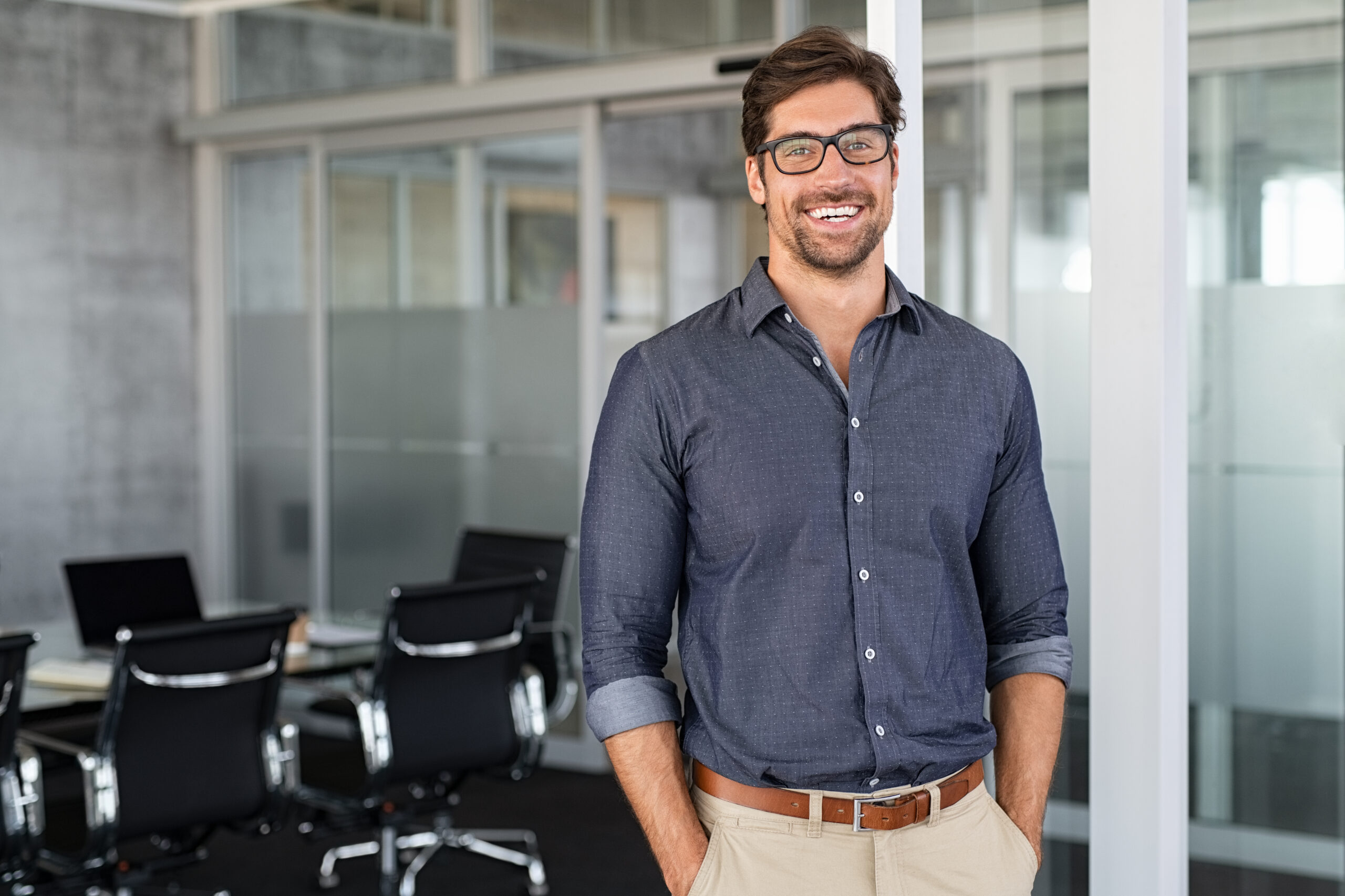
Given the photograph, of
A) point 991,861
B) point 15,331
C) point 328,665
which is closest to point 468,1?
point 15,331

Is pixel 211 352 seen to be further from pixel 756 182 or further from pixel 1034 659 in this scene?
pixel 1034 659

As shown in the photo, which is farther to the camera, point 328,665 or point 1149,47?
point 328,665

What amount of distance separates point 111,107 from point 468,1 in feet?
6.54

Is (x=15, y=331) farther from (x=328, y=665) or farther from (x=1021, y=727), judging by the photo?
(x=1021, y=727)

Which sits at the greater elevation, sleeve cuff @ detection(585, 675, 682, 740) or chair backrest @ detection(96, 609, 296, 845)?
sleeve cuff @ detection(585, 675, 682, 740)

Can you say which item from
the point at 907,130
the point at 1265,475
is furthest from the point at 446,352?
the point at 907,130

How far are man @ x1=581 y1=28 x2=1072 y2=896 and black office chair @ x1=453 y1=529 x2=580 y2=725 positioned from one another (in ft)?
9.86

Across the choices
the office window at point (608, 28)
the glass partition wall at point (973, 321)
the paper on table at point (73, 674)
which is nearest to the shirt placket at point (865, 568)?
the glass partition wall at point (973, 321)

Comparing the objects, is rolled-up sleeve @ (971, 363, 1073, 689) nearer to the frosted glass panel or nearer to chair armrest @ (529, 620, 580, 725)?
chair armrest @ (529, 620, 580, 725)

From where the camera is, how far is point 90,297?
23.3ft

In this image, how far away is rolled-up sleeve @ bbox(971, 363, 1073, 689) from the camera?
1.81m

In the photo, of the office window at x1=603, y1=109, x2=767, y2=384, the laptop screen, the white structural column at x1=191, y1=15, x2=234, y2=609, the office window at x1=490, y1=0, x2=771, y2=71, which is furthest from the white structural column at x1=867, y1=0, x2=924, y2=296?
the office window at x1=603, y1=109, x2=767, y2=384

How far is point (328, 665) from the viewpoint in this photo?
4184mm

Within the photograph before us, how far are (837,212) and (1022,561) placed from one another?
1.60 ft
